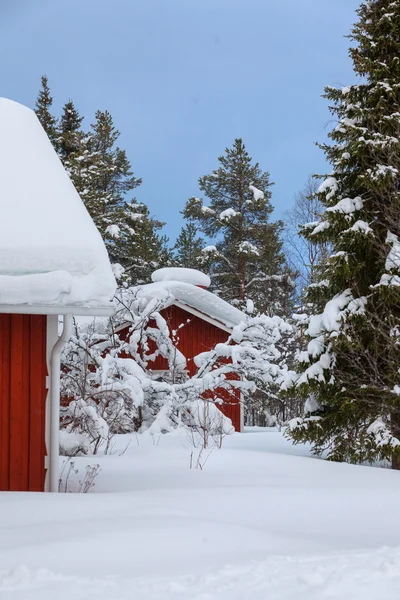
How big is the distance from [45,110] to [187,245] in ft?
31.4

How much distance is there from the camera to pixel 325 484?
8.09m

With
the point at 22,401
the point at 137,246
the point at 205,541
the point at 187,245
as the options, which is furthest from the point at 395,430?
the point at 187,245

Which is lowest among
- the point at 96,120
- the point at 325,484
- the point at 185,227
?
the point at 325,484

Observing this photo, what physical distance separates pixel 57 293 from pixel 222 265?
24094 millimetres

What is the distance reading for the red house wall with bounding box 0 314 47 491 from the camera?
7.07 m

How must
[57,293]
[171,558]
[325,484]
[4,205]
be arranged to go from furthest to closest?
[325,484]
[4,205]
[57,293]
[171,558]

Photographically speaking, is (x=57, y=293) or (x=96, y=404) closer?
(x=57, y=293)

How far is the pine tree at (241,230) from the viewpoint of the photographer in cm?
2931

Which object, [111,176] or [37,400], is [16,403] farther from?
[111,176]

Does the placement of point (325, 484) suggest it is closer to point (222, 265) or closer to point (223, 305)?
point (223, 305)

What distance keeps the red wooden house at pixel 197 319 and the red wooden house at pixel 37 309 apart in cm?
1072

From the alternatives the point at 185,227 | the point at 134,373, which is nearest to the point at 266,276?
the point at 185,227

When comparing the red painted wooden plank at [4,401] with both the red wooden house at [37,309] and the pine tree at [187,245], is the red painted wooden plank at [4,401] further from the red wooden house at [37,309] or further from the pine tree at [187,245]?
the pine tree at [187,245]

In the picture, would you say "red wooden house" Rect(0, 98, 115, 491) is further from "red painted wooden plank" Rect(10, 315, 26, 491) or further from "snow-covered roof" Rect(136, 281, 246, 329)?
"snow-covered roof" Rect(136, 281, 246, 329)
